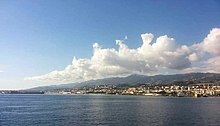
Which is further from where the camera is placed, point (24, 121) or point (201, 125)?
point (24, 121)

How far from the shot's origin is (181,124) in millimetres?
79125

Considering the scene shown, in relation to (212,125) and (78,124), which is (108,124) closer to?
(78,124)

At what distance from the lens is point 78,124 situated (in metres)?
79.6

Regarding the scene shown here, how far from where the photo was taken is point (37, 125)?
258 feet

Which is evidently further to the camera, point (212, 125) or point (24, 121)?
point (24, 121)

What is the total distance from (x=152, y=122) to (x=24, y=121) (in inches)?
1346

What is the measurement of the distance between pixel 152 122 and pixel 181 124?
24.9 feet

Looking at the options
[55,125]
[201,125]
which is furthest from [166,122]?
[55,125]

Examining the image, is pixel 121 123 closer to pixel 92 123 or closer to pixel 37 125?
pixel 92 123

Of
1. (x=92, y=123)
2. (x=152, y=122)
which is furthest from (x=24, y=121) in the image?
(x=152, y=122)

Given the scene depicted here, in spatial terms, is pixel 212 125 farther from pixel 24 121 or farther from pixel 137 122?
pixel 24 121

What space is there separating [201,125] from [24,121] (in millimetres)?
46097

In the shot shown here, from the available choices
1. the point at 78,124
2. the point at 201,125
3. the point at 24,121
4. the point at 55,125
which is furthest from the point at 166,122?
the point at 24,121

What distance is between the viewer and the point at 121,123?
266 feet
